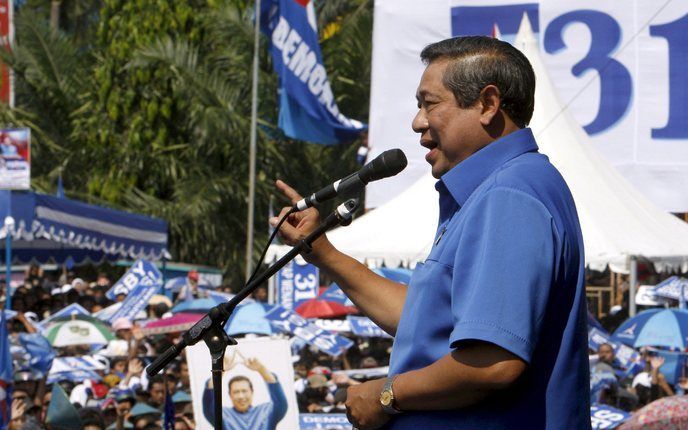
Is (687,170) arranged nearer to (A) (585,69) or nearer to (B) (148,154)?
(A) (585,69)

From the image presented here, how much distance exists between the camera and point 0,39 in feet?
92.3

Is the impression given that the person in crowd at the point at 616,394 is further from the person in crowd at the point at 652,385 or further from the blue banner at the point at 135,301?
the blue banner at the point at 135,301

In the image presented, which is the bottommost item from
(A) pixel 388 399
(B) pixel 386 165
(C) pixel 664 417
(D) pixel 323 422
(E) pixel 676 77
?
(D) pixel 323 422

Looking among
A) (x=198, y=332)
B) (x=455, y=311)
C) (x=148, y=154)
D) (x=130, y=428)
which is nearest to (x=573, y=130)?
(x=130, y=428)

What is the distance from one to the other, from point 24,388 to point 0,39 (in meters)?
20.0

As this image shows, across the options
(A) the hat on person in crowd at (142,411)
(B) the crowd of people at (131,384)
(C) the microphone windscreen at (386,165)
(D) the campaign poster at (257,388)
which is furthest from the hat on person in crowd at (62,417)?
(C) the microphone windscreen at (386,165)

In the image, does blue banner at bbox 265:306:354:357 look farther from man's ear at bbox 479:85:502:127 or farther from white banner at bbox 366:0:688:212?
man's ear at bbox 479:85:502:127

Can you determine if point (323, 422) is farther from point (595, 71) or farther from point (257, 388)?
point (595, 71)

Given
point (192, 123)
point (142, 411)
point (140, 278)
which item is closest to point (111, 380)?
point (142, 411)

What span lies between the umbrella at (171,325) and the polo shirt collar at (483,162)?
27.4 feet

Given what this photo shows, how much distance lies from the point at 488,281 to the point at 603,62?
15.6 metres

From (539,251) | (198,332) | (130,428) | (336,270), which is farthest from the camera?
(130,428)

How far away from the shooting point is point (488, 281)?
2.41 meters

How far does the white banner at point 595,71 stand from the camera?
16812mm
